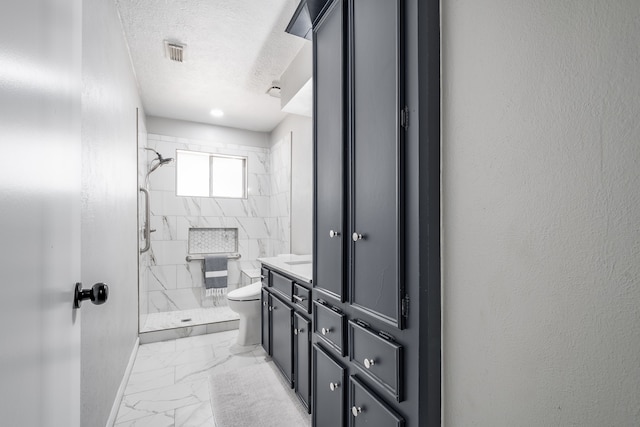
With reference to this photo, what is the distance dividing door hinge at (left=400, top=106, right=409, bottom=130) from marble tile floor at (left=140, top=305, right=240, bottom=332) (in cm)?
326

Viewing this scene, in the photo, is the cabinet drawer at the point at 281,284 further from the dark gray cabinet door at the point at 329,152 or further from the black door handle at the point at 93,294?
the black door handle at the point at 93,294

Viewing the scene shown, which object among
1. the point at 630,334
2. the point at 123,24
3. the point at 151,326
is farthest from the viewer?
the point at 151,326

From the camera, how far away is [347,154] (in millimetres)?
1318

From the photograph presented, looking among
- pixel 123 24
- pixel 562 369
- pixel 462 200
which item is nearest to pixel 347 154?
pixel 462 200

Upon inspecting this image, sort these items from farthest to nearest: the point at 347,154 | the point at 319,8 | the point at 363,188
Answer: the point at 319,8 < the point at 347,154 < the point at 363,188

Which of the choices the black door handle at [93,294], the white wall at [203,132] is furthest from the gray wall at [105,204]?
the white wall at [203,132]

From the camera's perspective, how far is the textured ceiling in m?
2.01

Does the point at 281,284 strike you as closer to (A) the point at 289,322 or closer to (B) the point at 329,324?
(A) the point at 289,322

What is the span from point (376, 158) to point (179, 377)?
2.41 metres

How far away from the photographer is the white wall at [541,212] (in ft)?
1.82

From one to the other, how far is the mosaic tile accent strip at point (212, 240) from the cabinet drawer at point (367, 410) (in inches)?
133

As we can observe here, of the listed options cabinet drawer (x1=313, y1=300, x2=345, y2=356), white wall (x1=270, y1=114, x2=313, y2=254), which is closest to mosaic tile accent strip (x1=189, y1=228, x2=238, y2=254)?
white wall (x1=270, y1=114, x2=313, y2=254)

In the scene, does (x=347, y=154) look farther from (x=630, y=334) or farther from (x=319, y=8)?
(x=630, y=334)

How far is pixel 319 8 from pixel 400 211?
116 cm
